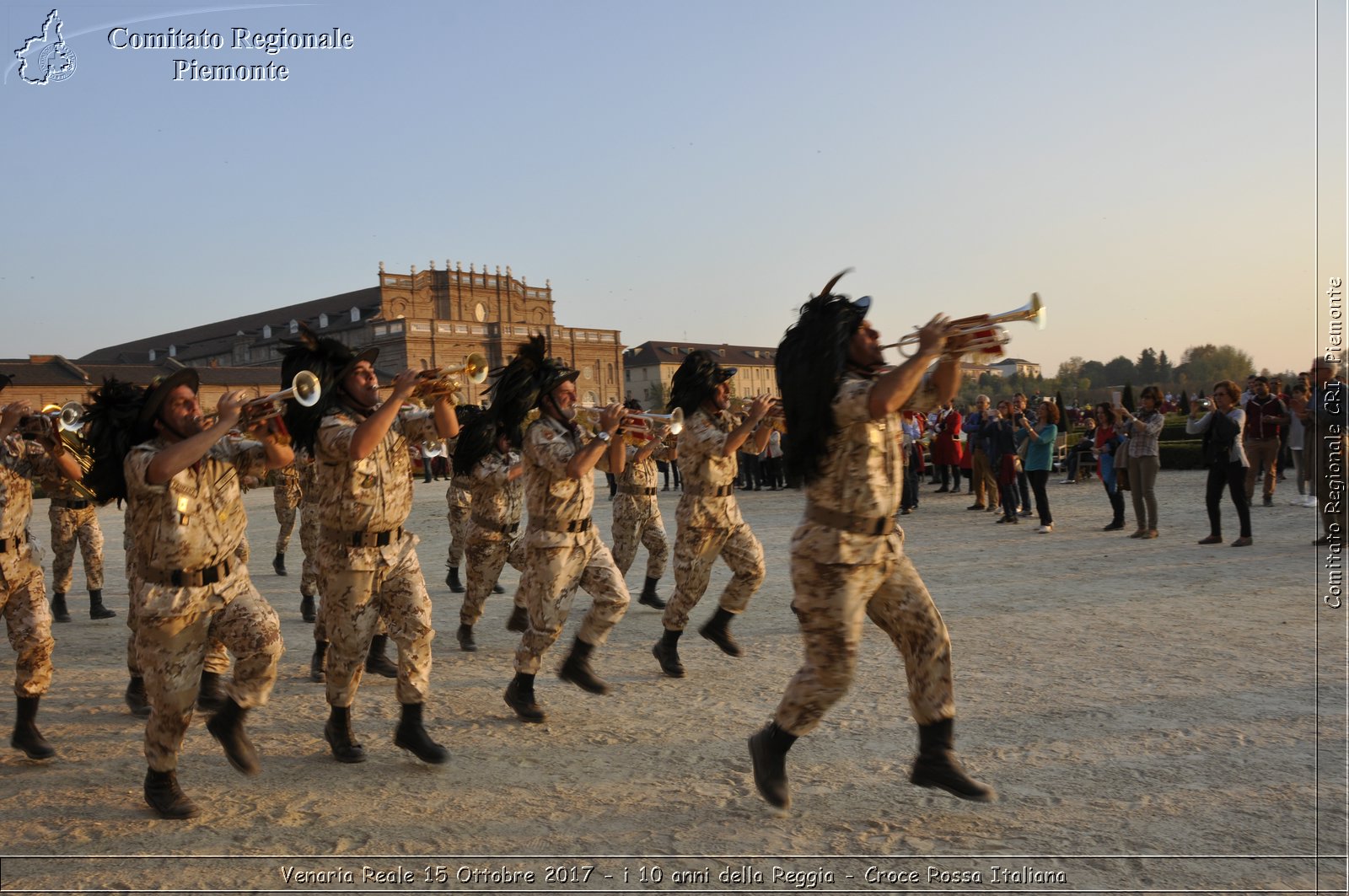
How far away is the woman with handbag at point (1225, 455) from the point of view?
39.9 feet

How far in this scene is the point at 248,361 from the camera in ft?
321

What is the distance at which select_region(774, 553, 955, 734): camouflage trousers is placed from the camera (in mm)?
4375

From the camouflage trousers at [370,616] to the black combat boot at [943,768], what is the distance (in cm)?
251

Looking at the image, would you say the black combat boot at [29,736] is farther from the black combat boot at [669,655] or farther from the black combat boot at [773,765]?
the black combat boot at [773,765]

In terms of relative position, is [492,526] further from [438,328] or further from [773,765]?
[438,328]

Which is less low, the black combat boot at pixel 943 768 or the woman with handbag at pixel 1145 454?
the woman with handbag at pixel 1145 454

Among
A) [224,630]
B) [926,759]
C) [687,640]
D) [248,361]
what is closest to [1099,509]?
[687,640]

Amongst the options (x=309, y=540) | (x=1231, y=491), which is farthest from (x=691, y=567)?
(x=1231, y=491)

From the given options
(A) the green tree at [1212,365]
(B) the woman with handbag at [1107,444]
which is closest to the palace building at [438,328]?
(A) the green tree at [1212,365]

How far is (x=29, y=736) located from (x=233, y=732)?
5.31ft

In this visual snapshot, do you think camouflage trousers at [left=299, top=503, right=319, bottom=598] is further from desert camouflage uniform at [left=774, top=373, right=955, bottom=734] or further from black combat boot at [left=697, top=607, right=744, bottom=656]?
desert camouflage uniform at [left=774, top=373, right=955, bottom=734]

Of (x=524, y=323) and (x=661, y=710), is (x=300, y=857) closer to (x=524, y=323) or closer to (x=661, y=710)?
(x=661, y=710)

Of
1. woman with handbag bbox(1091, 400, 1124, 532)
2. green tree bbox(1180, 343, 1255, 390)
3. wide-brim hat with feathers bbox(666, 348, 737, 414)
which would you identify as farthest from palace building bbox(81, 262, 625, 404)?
wide-brim hat with feathers bbox(666, 348, 737, 414)

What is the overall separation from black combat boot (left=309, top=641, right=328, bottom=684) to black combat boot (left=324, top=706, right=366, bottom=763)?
1.98 m
